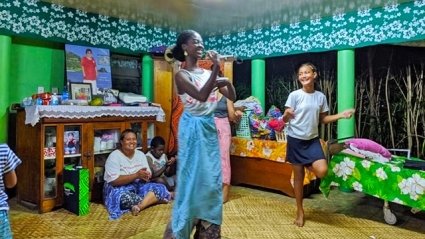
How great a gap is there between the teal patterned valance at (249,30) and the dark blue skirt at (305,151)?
156 centimetres

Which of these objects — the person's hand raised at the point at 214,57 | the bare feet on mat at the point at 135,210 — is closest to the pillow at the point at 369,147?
the person's hand raised at the point at 214,57

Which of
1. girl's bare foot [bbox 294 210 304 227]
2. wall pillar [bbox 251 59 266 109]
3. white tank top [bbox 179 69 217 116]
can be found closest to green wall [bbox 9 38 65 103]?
wall pillar [bbox 251 59 266 109]

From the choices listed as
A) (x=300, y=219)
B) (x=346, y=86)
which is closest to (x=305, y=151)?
(x=300, y=219)

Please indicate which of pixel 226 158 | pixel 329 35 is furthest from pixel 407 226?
pixel 329 35

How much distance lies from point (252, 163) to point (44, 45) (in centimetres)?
271

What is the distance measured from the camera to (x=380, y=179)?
8.96 feet

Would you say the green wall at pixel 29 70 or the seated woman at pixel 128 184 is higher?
the green wall at pixel 29 70

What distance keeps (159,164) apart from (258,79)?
182 cm

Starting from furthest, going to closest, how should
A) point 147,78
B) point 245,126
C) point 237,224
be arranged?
point 147,78
point 245,126
point 237,224

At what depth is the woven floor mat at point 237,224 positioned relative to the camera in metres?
2.60

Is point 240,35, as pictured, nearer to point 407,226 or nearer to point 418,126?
point 418,126

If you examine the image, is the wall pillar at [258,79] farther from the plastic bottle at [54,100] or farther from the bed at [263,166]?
the plastic bottle at [54,100]

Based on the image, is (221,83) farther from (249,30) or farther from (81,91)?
(249,30)

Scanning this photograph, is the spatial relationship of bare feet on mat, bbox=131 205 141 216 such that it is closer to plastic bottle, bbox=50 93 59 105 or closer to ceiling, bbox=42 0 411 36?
plastic bottle, bbox=50 93 59 105
